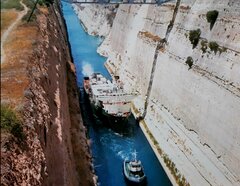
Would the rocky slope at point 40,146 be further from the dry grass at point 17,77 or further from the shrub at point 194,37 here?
the shrub at point 194,37

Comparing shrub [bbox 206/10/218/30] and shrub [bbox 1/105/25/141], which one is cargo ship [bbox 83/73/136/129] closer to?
shrub [bbox 206/10/218/30]

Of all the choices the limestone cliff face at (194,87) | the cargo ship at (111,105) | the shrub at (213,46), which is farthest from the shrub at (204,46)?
the cargo ship at (111,105)

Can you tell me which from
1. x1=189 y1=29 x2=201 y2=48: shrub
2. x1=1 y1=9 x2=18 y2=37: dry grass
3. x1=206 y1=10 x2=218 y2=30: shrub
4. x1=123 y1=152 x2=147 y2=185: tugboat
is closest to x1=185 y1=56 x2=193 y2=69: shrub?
x1=189 y1=29 x2=201 y2=48: shrub

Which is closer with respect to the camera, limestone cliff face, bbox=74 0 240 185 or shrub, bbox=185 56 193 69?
limestone cliff face, bbox=74 0 240 185

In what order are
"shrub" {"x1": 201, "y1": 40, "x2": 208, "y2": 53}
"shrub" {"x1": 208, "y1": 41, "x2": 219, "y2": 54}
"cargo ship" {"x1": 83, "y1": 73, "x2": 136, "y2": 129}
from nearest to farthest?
"shrub" {"x1": 208, "y1": 41, "x2": 219, "y2": 54} < "shrub" {"x1": 201, "y1": 40, "x2": 208, "y2": 53} < "cargo ship" {"x1": 83, "y1": 73, "x2": 136, "y2": 129}

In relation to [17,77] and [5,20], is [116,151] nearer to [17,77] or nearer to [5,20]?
[17,77]

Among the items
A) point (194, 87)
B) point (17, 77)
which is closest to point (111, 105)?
point (194, 87)

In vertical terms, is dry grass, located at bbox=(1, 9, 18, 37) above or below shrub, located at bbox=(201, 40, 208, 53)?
above
